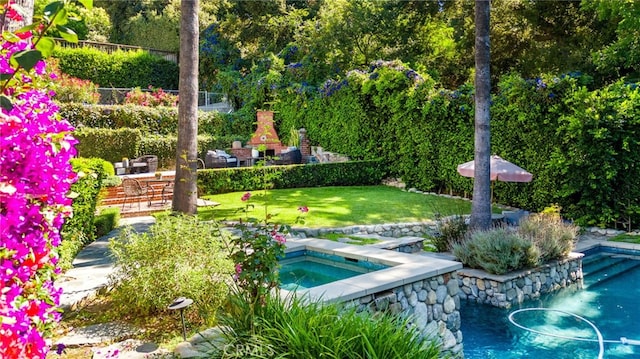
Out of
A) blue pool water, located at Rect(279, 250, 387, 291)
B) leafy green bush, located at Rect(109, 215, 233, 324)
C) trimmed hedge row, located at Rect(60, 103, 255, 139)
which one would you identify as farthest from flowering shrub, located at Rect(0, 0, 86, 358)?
trimmed hedge row, located at Rect(60, 103, 255, 139)

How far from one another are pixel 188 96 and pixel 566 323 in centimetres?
775

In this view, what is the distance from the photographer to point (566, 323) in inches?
285

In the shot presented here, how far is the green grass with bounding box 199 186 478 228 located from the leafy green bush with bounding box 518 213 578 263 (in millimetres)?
2700

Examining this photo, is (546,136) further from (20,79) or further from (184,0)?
(20,79)

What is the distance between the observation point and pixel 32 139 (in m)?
1.85

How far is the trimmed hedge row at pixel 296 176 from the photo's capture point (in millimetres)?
15086

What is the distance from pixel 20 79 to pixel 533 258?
8481mm

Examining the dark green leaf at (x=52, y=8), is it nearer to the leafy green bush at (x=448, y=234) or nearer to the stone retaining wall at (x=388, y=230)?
the leafy green bush at (x=448, y=234)

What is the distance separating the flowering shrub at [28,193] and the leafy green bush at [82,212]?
4.92 m

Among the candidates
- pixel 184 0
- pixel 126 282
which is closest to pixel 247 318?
pixel 126 282

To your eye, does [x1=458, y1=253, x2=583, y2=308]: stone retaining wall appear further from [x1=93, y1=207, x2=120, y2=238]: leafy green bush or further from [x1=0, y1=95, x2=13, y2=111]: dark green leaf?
[x1=0, y1=95, x2=13, y2=111]: dark green leaf

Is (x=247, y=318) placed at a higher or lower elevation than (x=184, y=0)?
lower

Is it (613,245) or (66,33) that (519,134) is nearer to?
(613,245)

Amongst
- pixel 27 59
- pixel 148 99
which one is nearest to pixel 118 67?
pixel 148 99
